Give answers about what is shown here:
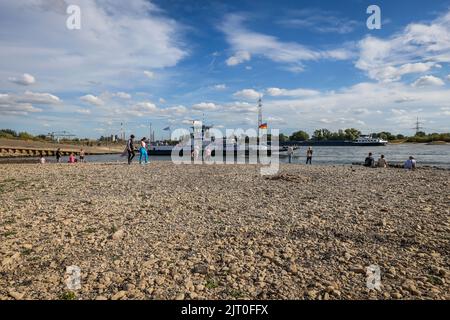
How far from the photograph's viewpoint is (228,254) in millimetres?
6980

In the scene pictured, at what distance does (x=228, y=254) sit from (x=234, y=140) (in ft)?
Result: 192

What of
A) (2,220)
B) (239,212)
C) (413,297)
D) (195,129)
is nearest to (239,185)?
(239,212)

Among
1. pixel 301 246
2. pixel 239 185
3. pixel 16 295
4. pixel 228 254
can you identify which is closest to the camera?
pixel 16 295

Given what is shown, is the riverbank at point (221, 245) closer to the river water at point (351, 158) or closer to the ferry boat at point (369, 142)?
the river water at point (351, 158)

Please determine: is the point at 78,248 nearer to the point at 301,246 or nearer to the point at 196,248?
the point at 196,248

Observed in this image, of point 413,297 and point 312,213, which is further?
point 312,213

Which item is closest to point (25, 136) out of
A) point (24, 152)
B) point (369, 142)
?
point (24, 152)

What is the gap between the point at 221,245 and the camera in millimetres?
7559

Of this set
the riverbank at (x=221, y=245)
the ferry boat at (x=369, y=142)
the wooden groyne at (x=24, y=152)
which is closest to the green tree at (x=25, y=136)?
the wooden groyne at (x=24, y=152)

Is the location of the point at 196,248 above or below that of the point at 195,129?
below

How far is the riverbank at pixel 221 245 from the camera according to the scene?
217 inches

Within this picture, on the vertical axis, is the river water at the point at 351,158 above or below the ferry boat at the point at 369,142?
below

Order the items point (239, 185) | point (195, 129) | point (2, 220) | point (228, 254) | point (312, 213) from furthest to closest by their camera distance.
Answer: point (195, 129) < point (239, 185) < point (312, 213) < point (2, 220) < point (228, 254)

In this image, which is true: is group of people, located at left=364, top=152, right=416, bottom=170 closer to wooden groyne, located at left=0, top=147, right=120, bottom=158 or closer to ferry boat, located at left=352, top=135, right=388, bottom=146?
wooden groyne, located at left=0, top=147, right=120, bottom=158
